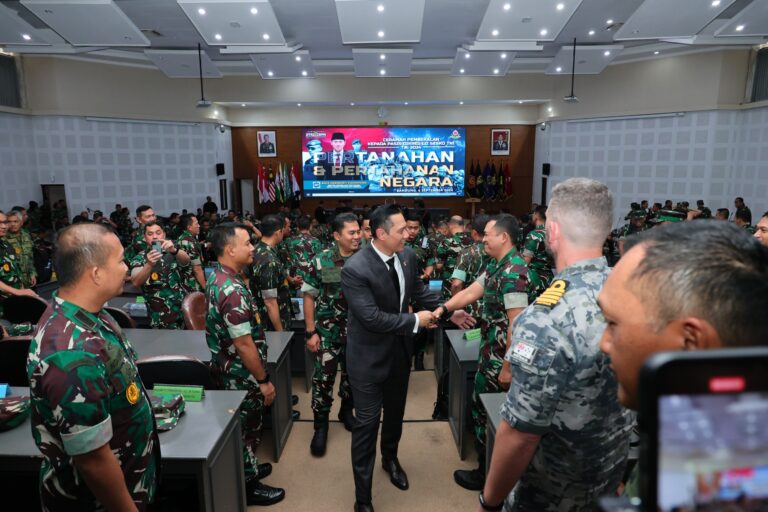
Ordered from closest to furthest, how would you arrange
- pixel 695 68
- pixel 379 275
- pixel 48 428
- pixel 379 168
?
1. pixel 48 428
2. pixel 379 275
3. pixel 695 68
4. pixel 379 168

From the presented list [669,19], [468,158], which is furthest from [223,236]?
[468,158]

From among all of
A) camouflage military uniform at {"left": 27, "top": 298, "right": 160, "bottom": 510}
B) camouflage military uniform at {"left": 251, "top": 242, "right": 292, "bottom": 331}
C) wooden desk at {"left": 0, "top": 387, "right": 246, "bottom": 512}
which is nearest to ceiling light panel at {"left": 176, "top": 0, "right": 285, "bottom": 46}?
camouflage military uniform at {"left": 251, "top": 242, "right": 292, "bottom": 331}

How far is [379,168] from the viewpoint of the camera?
16.0 metres

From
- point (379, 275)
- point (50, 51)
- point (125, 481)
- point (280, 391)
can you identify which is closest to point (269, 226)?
point (280, 391)

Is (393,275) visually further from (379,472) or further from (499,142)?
(499,142)

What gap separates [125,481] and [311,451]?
2.10 m

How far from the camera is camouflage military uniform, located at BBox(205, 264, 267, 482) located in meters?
2.65

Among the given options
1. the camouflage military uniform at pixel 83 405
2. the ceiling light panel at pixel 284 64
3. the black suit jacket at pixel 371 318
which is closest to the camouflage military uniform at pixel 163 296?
the black suit jacket at pixel 371 318

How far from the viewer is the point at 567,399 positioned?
1.45m

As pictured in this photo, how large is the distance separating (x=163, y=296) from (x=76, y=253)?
3.22m

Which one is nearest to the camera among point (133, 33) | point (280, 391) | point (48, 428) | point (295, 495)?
point (48, 428)

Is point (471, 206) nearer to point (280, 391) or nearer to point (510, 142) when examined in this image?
point (510, 142)

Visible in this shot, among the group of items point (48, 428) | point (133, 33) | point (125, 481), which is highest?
point (133, 33)

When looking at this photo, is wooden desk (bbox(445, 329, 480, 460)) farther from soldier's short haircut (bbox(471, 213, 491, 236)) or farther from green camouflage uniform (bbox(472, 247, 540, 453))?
soldier's short haircut (bbox(471, 213, 491, 236))
